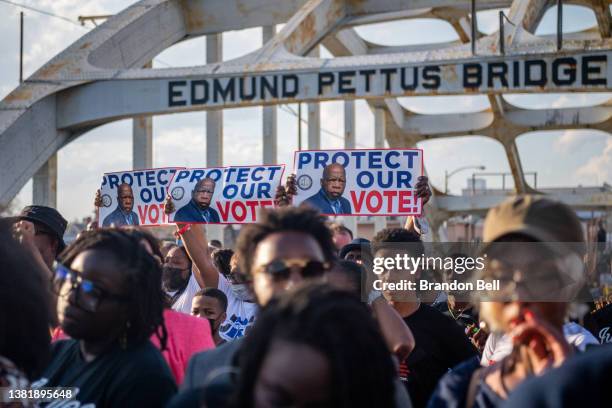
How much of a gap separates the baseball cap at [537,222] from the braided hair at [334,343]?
643mm

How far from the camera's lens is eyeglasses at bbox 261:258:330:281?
3.43 meters

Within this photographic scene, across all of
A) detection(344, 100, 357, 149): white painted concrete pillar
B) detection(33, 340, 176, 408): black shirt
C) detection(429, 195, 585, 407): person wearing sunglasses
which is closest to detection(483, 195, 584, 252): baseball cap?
detection(429, 195, 585, 407): person wearing sunglasses

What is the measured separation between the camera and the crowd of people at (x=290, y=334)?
2.24m

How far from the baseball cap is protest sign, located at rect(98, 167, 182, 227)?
674cm

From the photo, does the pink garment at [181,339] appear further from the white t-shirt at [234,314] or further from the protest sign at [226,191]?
the protest sign at [226,191]

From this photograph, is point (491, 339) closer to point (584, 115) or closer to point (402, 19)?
point (402, 19)

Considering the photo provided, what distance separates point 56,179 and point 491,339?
13376 mm

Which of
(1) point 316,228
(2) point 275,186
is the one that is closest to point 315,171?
(2) point 275,186

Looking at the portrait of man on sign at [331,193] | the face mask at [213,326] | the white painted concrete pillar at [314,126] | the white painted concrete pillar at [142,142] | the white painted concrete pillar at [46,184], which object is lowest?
the face mask at [213,326]

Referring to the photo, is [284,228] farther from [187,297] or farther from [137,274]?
[187,297]

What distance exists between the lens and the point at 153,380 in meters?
3.25

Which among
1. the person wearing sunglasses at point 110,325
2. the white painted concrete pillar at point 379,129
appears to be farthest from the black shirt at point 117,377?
the white painted concrete pillar at point 379,129

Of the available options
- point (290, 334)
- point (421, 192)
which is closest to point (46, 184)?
point (421, 192)

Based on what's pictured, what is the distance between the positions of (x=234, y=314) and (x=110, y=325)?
3.09 m
